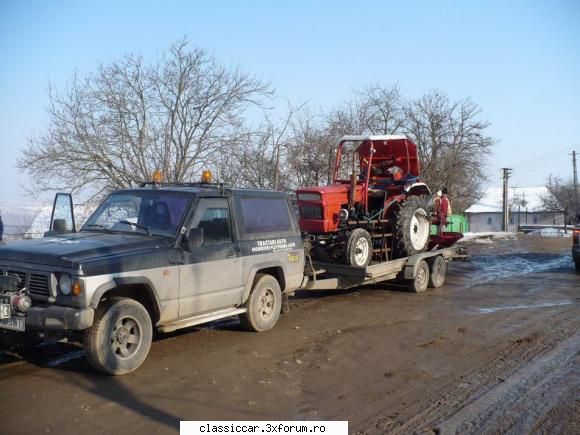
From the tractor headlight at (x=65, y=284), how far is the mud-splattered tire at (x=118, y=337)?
1.28 feet

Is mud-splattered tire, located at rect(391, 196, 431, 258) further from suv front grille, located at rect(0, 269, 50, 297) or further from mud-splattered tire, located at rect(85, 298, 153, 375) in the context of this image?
suv front grille, located at rect(0, 269, 50, 297)

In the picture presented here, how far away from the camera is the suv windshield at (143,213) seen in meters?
6.54

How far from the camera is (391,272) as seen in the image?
1057cm

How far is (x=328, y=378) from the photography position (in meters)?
5.64

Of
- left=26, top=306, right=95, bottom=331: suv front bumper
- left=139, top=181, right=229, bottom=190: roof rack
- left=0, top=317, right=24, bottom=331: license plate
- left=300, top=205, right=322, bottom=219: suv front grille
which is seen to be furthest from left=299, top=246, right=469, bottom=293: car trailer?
left=0, top=317, right=24, bottom=331: license plate

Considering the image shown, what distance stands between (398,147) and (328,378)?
7677 mm

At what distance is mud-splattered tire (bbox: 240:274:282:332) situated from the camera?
7.44m

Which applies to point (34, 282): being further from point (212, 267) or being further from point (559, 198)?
point (559, 198)

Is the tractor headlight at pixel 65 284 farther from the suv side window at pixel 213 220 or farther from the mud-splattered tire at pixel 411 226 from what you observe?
the mud-splattered tire at pixel 411 226

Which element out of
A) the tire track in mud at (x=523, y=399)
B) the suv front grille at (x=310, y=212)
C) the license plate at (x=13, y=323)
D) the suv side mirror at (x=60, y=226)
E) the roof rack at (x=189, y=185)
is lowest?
the tire track in mud at (x=523, y=399)

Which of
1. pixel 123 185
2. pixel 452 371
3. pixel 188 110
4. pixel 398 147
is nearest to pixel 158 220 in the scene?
pixel 452 371

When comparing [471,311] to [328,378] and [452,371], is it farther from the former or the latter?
[328,378]

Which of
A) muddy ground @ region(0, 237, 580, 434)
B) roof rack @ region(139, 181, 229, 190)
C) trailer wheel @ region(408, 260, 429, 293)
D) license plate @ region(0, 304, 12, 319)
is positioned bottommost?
muddy ground @ region(0, 237, 580, 434)

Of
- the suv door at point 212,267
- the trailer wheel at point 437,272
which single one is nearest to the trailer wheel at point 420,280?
the trailer wheel at point 437,272
